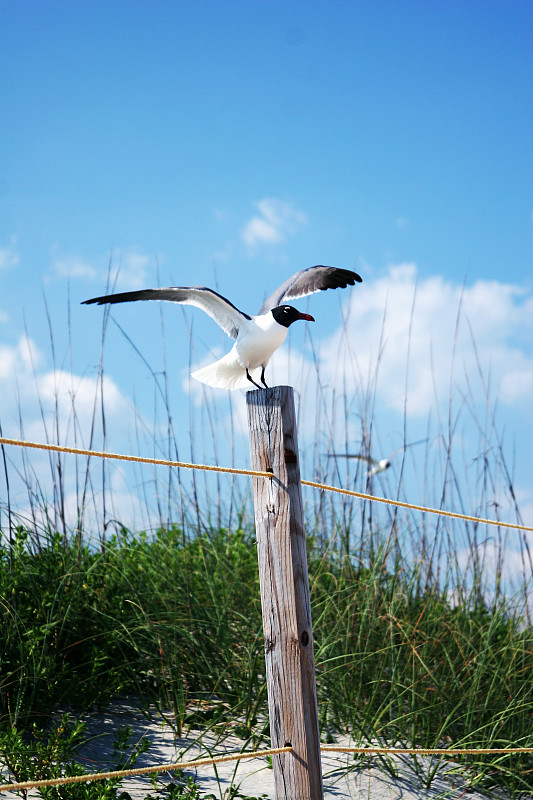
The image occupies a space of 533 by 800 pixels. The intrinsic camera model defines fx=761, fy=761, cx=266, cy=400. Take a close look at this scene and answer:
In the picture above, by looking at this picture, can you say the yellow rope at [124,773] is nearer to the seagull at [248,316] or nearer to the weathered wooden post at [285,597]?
the weathered wooden post at [285,597]

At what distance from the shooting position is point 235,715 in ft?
12.0

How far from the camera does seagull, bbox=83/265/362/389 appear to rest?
8.68 ft

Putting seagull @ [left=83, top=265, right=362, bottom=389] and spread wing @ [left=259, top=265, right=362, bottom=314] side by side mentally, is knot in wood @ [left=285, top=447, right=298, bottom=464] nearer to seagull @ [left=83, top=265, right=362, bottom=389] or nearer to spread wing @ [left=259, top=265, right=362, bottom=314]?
seagull @ [left=83, top=265, right=362, bottom=389]

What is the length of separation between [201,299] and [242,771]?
82.6 inches

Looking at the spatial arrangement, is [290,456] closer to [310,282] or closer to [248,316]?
[248,316]

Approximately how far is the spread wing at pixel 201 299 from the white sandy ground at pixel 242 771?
1.76 metres

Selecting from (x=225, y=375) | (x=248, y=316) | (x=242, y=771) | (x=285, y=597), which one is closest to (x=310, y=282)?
(x=248, y=316)

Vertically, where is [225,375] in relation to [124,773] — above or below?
above

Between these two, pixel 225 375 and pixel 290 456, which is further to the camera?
pixel 225 375

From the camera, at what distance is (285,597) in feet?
7.07

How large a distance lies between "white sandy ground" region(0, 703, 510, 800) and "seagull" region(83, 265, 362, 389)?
5.12 feet

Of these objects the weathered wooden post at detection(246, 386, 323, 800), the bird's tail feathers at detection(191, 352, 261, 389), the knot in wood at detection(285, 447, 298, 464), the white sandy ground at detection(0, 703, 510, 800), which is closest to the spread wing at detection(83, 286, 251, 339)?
the bird's tail feathers at detection(191, 352, 261, 389)

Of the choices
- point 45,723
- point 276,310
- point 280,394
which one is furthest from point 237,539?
point 280,394

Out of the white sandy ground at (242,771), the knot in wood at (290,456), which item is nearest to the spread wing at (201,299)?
the knot in wood at (290,456)
